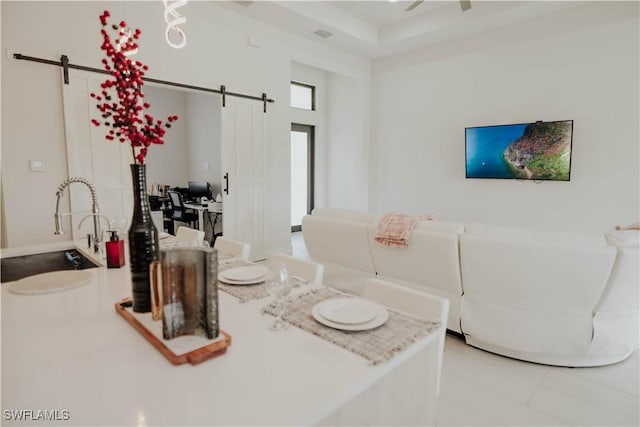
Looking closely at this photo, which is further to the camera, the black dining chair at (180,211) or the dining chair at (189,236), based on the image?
the black dining chair at (180,211)

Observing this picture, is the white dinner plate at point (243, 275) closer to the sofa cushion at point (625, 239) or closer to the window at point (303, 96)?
the sofa cushion at point (625, 239)

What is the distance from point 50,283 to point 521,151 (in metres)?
5.20

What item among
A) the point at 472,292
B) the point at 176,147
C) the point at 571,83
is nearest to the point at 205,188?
the point at 176,147

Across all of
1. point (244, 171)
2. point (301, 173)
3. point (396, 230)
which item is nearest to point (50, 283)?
point (396, 230)

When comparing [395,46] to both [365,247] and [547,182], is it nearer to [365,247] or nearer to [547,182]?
[547,182]

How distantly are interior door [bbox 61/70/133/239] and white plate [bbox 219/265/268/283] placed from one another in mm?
2342

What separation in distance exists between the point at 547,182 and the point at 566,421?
11.9 feet

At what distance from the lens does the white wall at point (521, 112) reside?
4.23 meters

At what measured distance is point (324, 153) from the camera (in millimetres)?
7621

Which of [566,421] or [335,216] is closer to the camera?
[566,421]

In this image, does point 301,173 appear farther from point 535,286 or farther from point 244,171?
point 535,286

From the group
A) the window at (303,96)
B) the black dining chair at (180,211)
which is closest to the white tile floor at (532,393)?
the black dining chair at (180,211)

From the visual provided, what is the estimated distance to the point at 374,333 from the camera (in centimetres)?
112

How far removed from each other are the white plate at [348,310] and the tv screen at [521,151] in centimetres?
438
